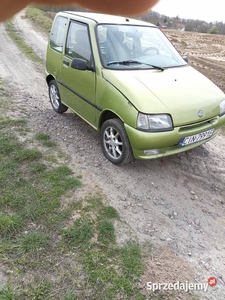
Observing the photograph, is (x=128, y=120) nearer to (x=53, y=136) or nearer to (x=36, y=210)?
(x=36, y=210)

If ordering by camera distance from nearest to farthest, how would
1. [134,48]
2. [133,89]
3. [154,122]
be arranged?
[154,122], [133,89], [134,48]

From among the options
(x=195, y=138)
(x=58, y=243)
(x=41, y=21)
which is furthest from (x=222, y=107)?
(x=41, y=21)

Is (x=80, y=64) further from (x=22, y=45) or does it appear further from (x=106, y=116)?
(x=22, y=45)

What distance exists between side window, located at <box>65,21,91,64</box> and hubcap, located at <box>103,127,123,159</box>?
3.58 feet

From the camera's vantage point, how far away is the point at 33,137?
4.39m

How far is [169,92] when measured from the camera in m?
3.29

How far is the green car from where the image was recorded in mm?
3135

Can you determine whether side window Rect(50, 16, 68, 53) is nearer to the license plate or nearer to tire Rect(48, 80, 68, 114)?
tire Rect(48, 80, 68, 114)

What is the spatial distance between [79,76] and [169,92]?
1.49m

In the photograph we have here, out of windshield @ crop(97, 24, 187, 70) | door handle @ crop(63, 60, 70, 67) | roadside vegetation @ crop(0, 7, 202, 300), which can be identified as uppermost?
windshield @ crop(97, 24, 187, 70)

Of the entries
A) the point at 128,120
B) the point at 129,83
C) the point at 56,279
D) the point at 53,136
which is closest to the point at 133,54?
the point at 129,83

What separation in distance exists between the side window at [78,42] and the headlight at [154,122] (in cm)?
136

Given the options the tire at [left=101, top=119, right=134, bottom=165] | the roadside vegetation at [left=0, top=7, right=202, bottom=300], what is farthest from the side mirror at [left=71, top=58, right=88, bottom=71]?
the roadside vegetation at [left=0, top=7, right=202, bottom=300]

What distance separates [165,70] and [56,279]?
9.92 feet
